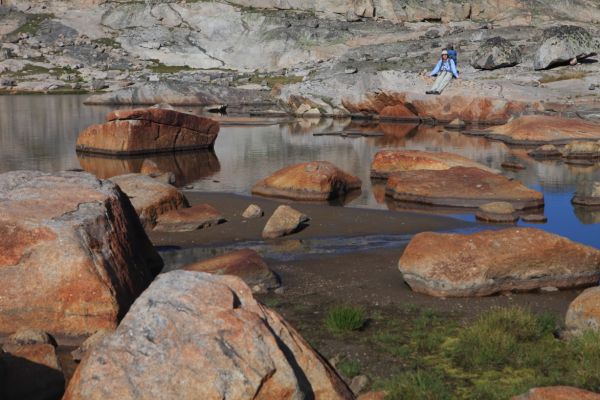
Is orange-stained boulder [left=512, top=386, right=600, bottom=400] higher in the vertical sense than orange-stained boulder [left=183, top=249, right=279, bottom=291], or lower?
higher

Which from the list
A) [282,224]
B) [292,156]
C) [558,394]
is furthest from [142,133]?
[558,394]

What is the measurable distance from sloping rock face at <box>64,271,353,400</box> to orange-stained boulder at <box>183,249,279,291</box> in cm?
426

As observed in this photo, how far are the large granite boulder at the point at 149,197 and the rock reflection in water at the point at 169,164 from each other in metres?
6.19

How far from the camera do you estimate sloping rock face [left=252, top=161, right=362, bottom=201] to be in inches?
827

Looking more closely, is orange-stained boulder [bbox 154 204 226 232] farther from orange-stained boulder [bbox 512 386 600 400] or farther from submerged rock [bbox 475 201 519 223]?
orange-stained boulder [bbox 512 386 600 400]

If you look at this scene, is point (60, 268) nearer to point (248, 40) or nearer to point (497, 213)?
point (497, 213)

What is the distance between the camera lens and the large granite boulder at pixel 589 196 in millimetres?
20641

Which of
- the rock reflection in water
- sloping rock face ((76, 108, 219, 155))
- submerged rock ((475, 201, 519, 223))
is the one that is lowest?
the rock reflection in water

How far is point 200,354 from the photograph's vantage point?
23.2 feet

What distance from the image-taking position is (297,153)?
31859mm

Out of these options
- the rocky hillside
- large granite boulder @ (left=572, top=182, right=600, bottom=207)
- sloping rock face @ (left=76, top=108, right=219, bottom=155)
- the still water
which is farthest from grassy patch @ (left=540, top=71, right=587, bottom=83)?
large granite boulder @ (left=572, top=182, right=600, bottom=207)

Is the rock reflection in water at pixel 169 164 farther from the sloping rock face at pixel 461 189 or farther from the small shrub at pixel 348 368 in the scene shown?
the small shrub at pixel 348 368

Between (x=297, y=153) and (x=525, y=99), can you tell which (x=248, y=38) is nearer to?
(x=525, y=99)

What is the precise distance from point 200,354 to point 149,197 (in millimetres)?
10897
